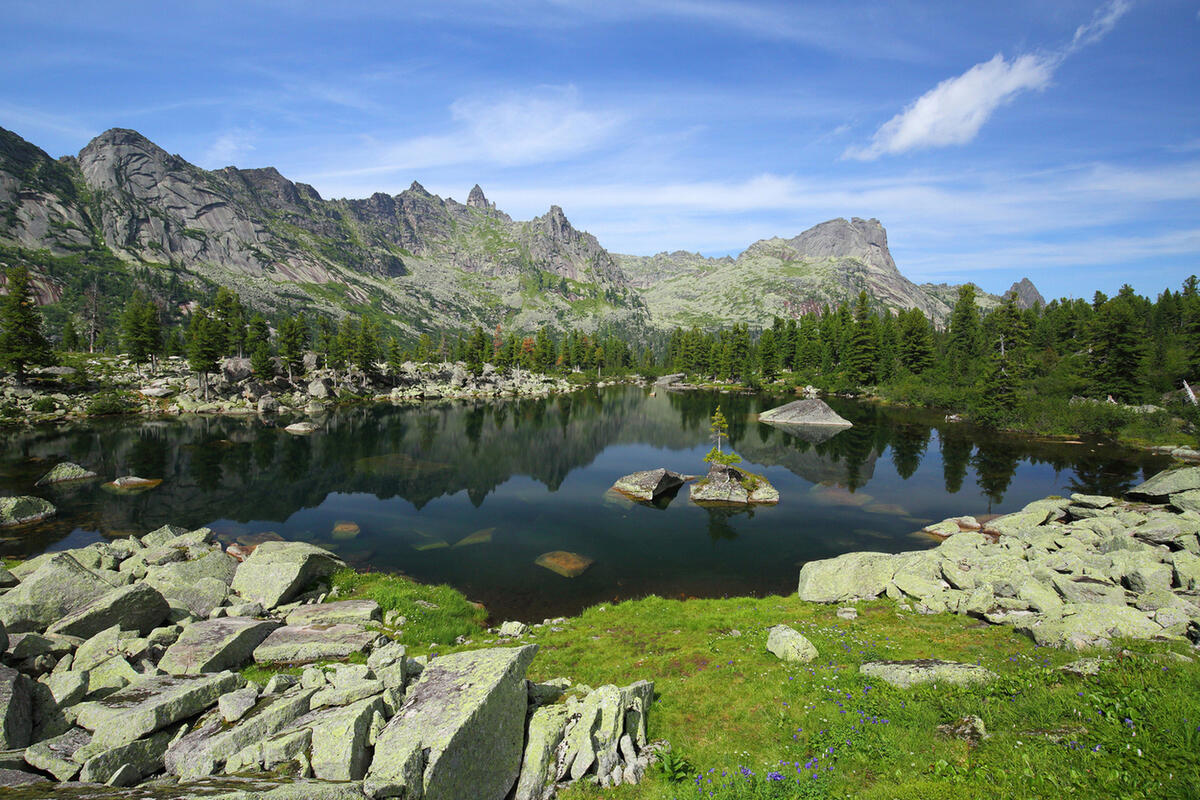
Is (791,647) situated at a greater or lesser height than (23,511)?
greater

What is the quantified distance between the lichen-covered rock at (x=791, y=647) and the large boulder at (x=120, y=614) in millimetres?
20649

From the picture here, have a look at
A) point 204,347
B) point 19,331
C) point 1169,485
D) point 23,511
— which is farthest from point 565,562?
point 19,331

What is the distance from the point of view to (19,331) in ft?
266

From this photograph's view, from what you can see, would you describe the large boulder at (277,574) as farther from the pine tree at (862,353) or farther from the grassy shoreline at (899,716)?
the pine tree at (862,353)

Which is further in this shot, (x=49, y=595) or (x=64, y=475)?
Answer: (x=64, y=475)

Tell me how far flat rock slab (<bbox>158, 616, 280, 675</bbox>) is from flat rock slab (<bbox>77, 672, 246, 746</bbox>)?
8.91 feet

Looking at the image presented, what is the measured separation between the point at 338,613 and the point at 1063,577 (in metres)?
30.5

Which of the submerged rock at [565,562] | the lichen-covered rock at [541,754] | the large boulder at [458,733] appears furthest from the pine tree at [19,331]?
the lichen-covered rock at [541,754]

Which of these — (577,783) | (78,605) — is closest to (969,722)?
(577,783)

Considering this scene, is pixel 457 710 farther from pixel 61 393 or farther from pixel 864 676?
pixel 61 393

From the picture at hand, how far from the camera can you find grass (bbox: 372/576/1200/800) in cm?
745

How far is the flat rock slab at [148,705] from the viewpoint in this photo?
9.10m

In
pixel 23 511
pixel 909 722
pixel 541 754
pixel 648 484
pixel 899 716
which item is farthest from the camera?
pixel 648 484

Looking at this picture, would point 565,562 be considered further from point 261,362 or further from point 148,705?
point 261,362
